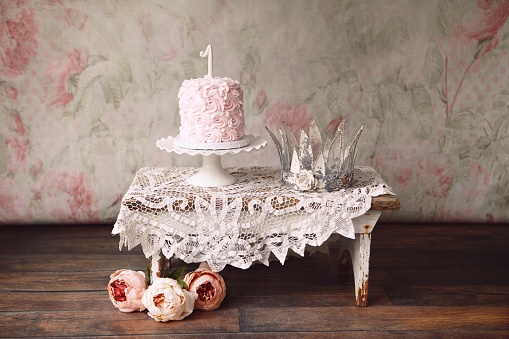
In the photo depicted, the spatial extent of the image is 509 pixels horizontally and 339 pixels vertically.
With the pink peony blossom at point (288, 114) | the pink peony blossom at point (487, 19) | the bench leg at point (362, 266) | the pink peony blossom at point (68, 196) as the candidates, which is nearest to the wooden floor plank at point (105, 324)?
the bench leg at point (362, 266)

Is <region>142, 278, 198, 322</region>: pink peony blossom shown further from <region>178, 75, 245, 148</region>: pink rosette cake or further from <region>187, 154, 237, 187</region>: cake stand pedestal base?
<region>178, 75, 245, 148</region>: pink rosette cake

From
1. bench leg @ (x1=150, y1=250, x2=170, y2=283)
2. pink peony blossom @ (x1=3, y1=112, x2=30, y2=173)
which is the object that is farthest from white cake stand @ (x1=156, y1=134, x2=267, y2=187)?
pink peony blossom @ (x1=3, y1=112, x2=30, y2=173)

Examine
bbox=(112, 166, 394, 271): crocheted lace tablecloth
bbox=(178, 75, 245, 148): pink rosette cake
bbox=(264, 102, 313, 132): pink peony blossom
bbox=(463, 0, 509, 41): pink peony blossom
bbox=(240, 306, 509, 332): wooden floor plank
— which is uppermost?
bbox=(463, 0, 509, 41): pink peony blossom

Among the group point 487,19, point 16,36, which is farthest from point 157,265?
point 487,19

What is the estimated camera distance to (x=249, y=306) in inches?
78.5

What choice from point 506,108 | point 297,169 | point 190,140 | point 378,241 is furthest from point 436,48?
point 190,140

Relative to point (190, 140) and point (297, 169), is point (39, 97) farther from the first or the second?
point (297, 169)

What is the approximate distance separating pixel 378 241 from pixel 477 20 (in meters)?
1.07

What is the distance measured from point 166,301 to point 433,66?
163 cm

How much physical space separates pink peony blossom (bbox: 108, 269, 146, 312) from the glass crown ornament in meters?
0.58

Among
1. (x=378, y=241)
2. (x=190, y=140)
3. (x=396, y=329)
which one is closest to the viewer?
(x=396, y=329)

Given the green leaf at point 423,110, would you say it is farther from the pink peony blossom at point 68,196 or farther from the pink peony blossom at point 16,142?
the pink peony blossom at point 16,142

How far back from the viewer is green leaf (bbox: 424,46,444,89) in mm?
2725

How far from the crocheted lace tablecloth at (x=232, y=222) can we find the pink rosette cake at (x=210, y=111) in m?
0.18
